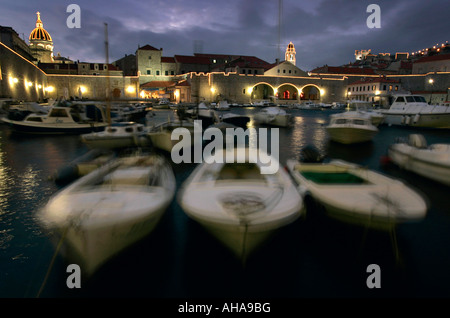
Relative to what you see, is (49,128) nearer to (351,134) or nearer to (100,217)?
(100,217)

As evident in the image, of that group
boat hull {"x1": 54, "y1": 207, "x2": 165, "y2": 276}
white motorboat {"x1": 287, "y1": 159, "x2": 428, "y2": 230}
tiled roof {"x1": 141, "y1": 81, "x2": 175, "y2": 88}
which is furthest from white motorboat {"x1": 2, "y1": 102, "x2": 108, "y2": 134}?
tiled roof {"x1": 141, "y1": 81, "x2": 175, "y2": 88}

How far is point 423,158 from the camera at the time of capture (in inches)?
382

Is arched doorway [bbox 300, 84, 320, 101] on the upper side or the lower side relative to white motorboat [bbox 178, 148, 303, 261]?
upper

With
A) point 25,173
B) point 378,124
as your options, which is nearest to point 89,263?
point 25,173

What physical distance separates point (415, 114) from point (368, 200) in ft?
75.2

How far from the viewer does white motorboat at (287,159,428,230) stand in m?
4.88

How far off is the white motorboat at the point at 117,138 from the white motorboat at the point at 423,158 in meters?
11.6

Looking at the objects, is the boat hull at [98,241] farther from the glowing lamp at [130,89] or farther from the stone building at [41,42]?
the stone building at [41,42]


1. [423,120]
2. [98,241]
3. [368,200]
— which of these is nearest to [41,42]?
[423,120]

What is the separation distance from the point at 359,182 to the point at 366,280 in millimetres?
2506

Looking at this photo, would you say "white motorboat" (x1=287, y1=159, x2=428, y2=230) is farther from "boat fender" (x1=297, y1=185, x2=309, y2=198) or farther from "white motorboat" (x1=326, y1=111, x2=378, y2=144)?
"white motorboat" (x1=326, y1=111, x2=378, y2=144)

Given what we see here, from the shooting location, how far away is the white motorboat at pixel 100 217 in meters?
4.27

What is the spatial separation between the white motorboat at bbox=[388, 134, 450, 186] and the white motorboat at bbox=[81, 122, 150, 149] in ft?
38.1
